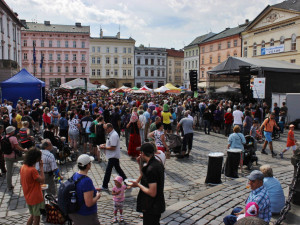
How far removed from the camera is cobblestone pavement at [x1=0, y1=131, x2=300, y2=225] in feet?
17.6

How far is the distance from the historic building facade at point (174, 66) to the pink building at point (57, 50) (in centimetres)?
2353

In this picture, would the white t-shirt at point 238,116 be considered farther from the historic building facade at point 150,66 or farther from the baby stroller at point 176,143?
the historic building facade at point 150,66

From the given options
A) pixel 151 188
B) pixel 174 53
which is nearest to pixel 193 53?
pixel 174 53

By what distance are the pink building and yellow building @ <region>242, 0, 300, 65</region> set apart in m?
40.0

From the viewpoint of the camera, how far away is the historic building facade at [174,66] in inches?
3083

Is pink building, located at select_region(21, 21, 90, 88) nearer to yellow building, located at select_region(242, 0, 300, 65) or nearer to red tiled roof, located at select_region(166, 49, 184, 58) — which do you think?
red tiled roof, located at select_region(166, 49, 184, 58)

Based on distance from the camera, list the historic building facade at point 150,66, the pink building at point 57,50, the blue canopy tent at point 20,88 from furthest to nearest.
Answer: the historic building facade at point 150,66 < the pink building at point 57,50 < the blue canopy tent at point 20,88

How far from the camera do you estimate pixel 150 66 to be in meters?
74.1

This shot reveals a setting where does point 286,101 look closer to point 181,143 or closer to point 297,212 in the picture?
point 181,143

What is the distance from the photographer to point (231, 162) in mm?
7875

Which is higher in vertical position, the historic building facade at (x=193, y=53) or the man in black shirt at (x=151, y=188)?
the historic building facade at (x=193, y=53)

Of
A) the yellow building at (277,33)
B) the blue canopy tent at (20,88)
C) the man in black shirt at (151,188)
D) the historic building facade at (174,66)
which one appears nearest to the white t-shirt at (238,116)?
the man in black shirt at (151,188)

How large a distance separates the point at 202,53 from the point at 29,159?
56.1 meters

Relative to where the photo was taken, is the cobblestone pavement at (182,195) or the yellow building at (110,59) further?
the yellow building at (110,59)
